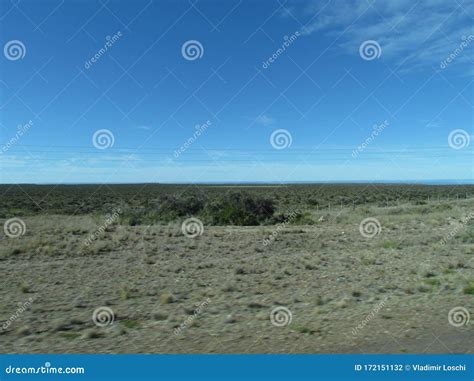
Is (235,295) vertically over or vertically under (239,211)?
under

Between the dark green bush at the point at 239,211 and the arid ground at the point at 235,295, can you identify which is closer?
the arid ground at the point at 235,295

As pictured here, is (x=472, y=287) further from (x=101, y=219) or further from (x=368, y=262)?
(x=101, y=219)

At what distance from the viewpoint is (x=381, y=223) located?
30016mm

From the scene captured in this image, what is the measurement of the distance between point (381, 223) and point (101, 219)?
16.8m

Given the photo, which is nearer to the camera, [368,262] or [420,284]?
[420,284]

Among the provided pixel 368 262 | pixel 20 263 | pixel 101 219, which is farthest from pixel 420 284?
pixel 101 219

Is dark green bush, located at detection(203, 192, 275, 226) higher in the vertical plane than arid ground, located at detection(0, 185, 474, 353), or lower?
higher

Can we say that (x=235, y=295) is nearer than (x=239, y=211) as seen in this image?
Yes

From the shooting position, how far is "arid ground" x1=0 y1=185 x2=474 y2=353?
292 inches

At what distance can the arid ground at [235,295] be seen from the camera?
7426 millimetres

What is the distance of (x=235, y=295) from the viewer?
10.9 meters

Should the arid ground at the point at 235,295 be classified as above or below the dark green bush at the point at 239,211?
below

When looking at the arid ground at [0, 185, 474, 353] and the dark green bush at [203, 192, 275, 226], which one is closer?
Answer: the arid ground at [0, 185, 474, 353]

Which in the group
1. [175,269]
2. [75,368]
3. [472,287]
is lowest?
[75,368]
